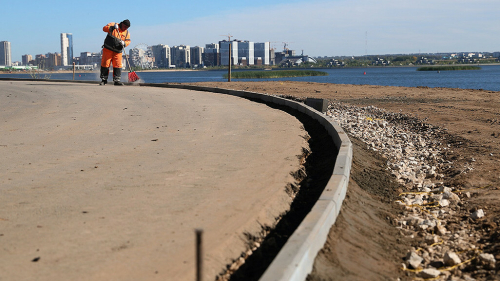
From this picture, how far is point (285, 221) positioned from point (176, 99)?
1156 cm

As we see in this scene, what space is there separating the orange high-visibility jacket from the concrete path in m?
9.67

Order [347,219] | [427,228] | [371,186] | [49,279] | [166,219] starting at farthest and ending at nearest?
[371,186] < [427,228] < [347,219] < [166,219] < [49,279]

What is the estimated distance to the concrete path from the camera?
3838mm

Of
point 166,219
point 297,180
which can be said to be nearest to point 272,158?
point 297,180

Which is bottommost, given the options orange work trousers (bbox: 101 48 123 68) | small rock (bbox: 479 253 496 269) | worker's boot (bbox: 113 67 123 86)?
small rock (bbox: 479 253 496 269)

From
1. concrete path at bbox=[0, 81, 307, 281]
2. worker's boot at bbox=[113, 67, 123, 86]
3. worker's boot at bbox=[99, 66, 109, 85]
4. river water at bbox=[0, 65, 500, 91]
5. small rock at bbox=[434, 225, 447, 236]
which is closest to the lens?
concrete path at bbox=[0, 81, 307, 281]

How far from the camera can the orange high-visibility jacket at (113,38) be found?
20.4 metres

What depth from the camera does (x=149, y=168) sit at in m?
6.62

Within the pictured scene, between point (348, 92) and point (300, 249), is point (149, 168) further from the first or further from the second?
point (348, 92)

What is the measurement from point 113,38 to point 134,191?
15902mm

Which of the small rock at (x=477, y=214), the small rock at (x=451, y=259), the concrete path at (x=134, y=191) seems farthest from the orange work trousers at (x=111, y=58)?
the small rock at (x=451, y=259)

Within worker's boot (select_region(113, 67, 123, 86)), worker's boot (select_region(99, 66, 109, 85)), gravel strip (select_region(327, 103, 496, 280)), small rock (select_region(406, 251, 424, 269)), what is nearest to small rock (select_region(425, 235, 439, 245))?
gravel strip (select_region(327, 103, 496, 280))

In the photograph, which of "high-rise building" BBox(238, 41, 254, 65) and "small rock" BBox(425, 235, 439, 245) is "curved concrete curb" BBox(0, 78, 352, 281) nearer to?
"small rock" BBox(425, 235, 439, 245)

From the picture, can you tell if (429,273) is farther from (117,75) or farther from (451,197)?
(117,75)
